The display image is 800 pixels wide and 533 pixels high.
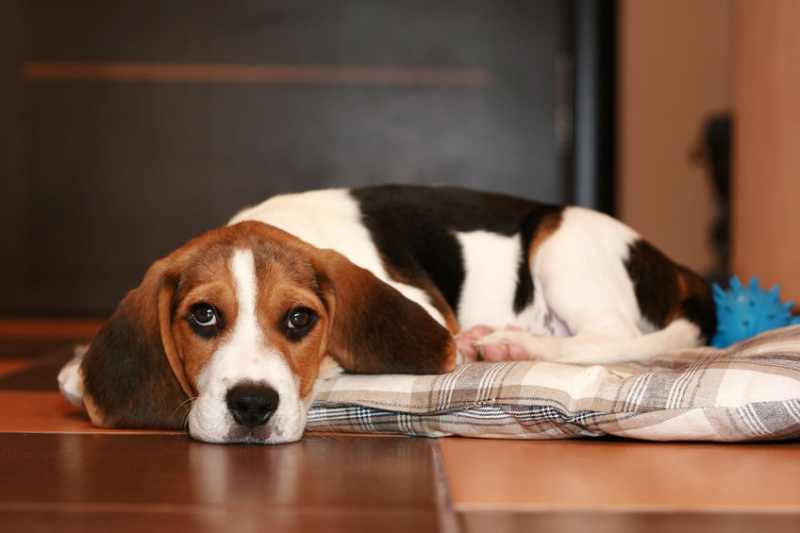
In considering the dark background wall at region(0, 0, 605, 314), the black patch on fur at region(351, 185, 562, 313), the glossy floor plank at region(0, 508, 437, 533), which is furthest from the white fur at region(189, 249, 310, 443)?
the dark background wall at region(0, 0, 605, 314)

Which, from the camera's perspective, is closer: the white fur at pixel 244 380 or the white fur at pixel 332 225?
the white fur at pixel 244 380

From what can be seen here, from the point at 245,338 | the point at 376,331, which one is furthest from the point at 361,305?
the point at 245,338

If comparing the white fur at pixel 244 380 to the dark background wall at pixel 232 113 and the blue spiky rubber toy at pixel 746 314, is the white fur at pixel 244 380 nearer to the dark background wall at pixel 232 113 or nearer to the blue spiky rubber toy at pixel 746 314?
the blue spiky rubber toy at pixel 746 314

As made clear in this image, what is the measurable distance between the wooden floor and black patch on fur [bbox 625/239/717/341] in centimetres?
103

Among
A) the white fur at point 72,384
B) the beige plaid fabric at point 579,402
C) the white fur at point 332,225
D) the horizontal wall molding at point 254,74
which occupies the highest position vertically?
the horizontal wall molding at point 254,74

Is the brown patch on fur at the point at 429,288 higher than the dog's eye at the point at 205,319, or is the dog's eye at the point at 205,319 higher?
the dog's eye at the point at 205,319

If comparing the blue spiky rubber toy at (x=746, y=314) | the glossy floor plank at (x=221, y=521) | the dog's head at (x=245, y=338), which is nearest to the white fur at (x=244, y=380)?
the dog's head at (x=245, y=338)

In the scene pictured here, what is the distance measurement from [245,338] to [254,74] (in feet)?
15.8

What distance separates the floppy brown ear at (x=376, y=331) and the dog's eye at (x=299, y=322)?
0.12 meters

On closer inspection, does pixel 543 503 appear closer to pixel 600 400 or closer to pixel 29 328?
pixel 600 400

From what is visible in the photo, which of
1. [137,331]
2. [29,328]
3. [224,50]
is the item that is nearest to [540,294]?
[137,331]

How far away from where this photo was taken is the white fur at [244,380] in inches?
95.7

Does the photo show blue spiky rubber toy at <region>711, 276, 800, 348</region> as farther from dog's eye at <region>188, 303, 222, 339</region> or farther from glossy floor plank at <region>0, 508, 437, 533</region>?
glossy floor plank at <region>0, 508, 437, 533</region>

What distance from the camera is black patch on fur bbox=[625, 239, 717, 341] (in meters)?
3.44
